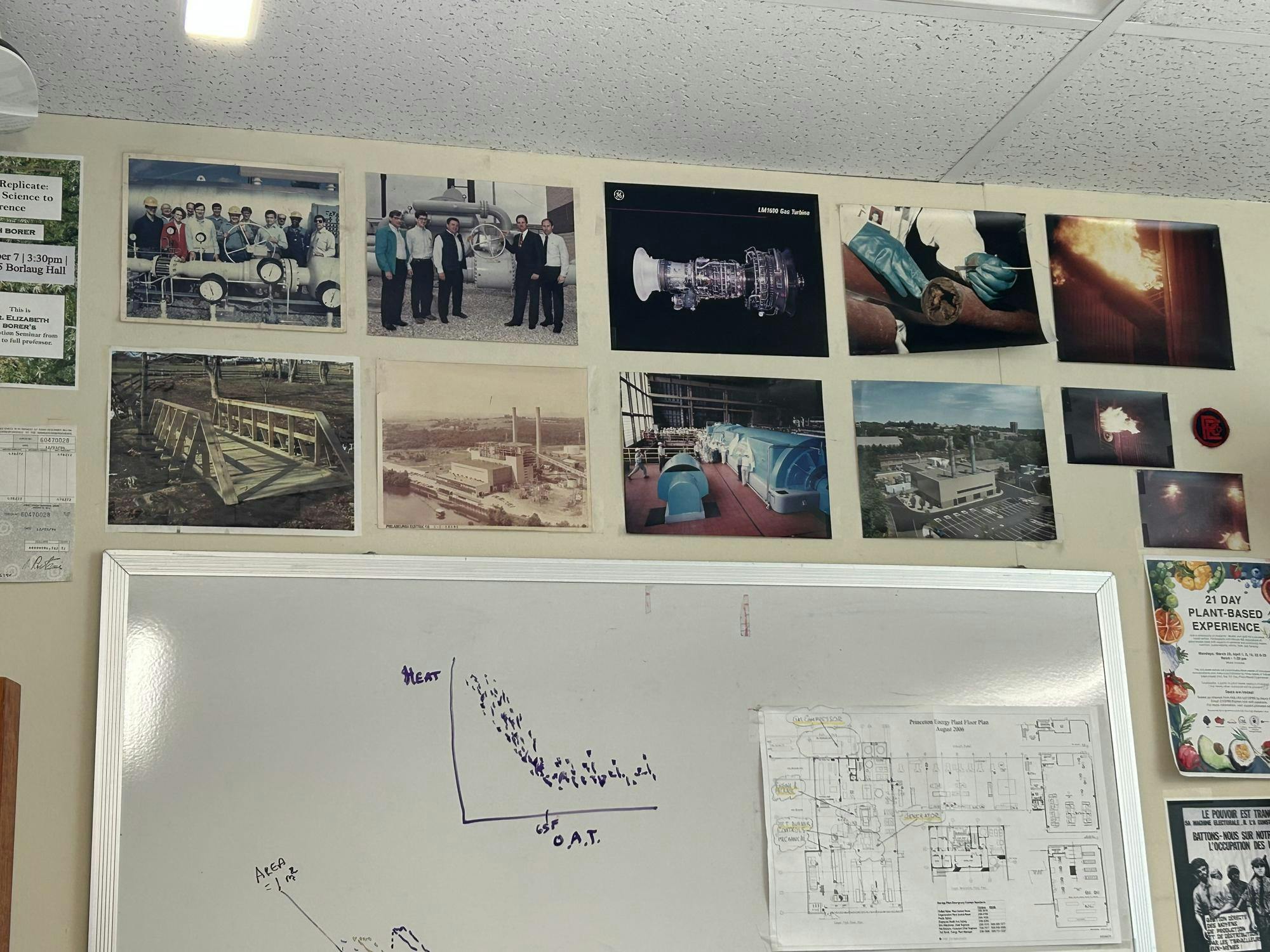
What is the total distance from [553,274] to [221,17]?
0.67m

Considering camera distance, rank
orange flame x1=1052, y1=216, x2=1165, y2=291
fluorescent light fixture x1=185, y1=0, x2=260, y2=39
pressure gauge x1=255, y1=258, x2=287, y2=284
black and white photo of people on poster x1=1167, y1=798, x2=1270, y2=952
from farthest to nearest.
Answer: orange flame x1=1052, y1=216, x2=1165, y2=291
black and white photo of people on poster x1=1167, y1=798, x2=1270, y2=952
pressure gauge x1=255, y1=258, x2=287, y2=284
fluorescent light fixture x1=185, y1=0, x2=260, y2=39

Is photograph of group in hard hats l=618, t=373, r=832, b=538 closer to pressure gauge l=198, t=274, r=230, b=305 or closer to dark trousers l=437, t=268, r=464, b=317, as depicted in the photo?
dark trousers l=437, t=268, r=464, b=317

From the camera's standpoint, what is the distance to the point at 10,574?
71.8 inches

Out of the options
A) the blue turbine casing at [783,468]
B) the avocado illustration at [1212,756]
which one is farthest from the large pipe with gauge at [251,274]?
the avocado illustration at [1212,756]

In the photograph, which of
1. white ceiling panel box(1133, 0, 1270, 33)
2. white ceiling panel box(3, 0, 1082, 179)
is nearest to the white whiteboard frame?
white ceiling panel box(3, 0, 1082, 179)

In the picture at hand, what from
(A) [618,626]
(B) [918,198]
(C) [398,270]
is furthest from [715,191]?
(A) [618,626]

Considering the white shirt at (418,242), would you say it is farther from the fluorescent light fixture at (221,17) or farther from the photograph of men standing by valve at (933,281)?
the photograph of men standing by valve at (933,281)

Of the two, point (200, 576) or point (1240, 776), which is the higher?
point (200, 576)

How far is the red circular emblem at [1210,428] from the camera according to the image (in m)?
2.33

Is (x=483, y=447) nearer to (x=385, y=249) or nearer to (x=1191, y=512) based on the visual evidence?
(x=385, y=249)

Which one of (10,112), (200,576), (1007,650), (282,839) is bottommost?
(282,839)

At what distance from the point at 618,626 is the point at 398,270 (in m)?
0.69

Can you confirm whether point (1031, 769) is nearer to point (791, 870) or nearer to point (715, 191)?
point (791, 870)

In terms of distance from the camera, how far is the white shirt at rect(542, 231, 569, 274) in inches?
84.6
